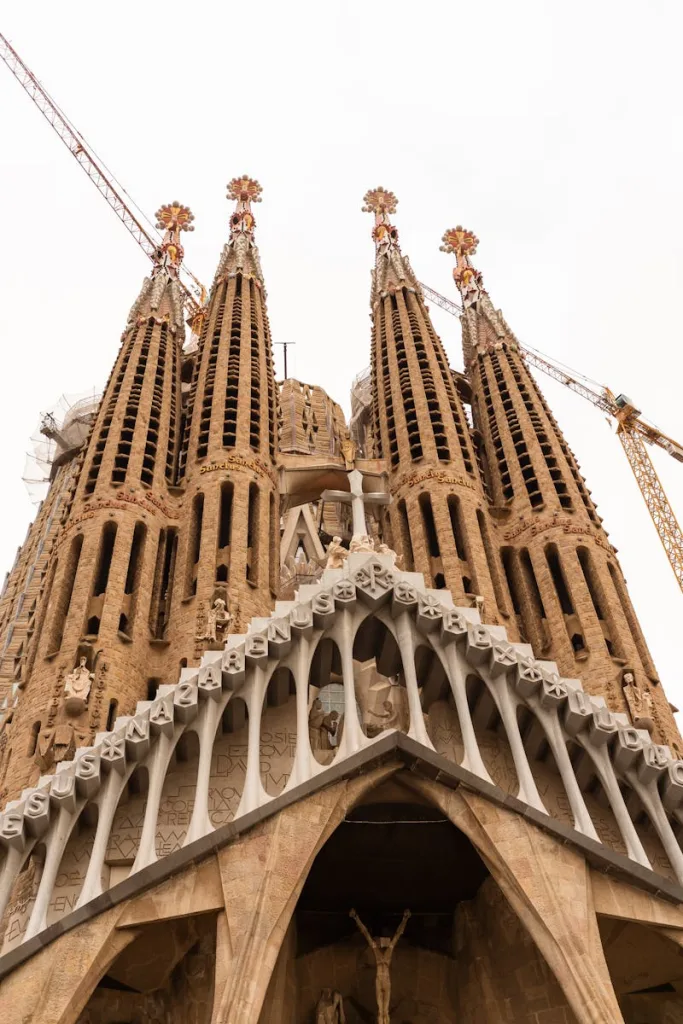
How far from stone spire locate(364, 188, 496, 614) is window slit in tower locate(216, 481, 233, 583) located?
4627 mm

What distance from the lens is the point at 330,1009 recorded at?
16.3 m

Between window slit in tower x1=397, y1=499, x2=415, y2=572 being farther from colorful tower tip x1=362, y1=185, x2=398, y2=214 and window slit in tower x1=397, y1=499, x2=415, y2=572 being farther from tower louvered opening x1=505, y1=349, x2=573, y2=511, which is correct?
colorful tower tip x1=362, y1=185, x2=398, y2=214

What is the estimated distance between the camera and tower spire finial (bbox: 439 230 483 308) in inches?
1619

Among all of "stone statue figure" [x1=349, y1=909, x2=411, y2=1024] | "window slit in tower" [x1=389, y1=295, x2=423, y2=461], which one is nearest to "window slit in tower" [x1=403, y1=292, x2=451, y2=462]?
"window slit in tower" [x1=389, y1=295, x2=423, y2=461]

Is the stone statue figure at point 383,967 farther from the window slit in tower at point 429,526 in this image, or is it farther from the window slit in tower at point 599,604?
the window slit in tower at point 429,526

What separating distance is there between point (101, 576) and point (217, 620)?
11.2 ft

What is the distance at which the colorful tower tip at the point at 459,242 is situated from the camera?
4419 cm

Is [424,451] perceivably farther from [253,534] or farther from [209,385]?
[209,385]

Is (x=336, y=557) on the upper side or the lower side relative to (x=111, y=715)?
upper

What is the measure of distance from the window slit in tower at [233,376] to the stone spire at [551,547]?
7.78 metres

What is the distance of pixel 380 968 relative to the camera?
1596cm

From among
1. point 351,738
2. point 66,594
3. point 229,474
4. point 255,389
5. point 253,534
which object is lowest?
point 351,738

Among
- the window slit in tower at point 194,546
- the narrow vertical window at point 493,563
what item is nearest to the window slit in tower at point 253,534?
the window slit in tower at point 194,546

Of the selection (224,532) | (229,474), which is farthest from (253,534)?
(229,474)
